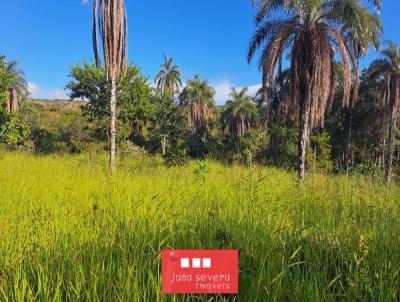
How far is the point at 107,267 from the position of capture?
85.0 inches

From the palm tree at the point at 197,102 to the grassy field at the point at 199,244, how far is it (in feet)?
138

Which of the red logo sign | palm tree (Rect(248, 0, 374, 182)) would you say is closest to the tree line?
palm tree (Rect(248, 0, 374, 182))

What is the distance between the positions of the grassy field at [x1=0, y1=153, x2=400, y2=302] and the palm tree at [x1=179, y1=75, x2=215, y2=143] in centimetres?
4218

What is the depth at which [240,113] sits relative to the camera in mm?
47500

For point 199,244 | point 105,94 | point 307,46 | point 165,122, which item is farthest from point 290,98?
point 165,122

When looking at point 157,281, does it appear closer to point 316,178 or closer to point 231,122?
point 316,178

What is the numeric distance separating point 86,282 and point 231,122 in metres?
46.6

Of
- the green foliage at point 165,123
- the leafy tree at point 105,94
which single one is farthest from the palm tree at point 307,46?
the green foliage at point 165,123

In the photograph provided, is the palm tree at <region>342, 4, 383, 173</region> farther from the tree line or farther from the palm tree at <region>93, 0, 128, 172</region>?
the palm tree at <region>93, 0, 128, 172</region>

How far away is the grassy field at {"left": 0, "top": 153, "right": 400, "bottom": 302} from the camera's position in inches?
77.3

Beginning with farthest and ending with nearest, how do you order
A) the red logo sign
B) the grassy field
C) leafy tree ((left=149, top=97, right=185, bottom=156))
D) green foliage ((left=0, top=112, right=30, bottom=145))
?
1. leafy tree ((left=149, top=97, right=185, bottom=156))
2. green foliage ((left=0, top=112, right=30, bottom=145))
3. the grassy field
4. the red logo sign

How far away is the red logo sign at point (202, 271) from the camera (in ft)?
4.05

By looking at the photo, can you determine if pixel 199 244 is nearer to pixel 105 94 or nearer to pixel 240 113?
pixel 105 94

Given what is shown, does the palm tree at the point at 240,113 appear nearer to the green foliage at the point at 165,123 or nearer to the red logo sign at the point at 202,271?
the green foliage at the point at 165,123
